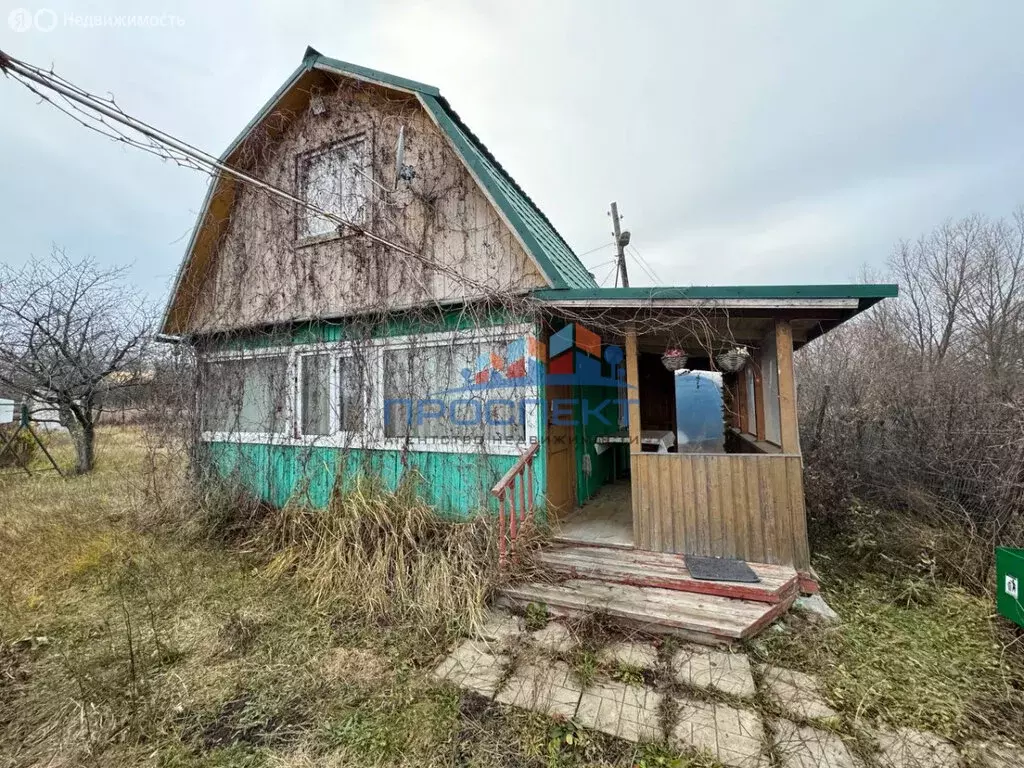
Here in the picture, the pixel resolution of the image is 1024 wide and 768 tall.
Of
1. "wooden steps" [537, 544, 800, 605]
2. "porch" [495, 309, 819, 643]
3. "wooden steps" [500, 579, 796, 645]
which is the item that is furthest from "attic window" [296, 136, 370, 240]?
"wooden steps" [500, 579, 796, 645]

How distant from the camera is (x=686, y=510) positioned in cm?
388

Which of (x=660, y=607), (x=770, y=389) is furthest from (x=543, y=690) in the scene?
(x=770, y=389)

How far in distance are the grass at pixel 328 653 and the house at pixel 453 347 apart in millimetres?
601

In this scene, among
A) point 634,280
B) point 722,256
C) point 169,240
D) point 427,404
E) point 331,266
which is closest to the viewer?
point 427,404

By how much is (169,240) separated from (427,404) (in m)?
4.64

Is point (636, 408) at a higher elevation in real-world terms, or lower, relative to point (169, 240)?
lower

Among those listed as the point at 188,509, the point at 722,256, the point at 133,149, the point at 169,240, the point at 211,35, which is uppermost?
the point at 722,256

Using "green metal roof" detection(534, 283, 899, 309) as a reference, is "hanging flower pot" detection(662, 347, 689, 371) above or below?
below

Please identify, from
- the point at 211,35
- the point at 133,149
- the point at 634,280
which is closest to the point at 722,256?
the point at 634,280

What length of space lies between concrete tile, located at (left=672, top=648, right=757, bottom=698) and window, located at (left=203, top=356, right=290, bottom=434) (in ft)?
18.2

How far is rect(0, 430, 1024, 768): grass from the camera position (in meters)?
2.18

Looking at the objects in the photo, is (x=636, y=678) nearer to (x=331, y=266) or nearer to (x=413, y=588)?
(x=413, y=588)

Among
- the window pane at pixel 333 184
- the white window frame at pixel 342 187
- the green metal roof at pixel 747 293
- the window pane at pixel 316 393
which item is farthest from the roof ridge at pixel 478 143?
the window pane at pixel 316 393

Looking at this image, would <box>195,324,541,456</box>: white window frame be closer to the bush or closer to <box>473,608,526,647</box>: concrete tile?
<box>473,608,526,647</box>: concrete tile
